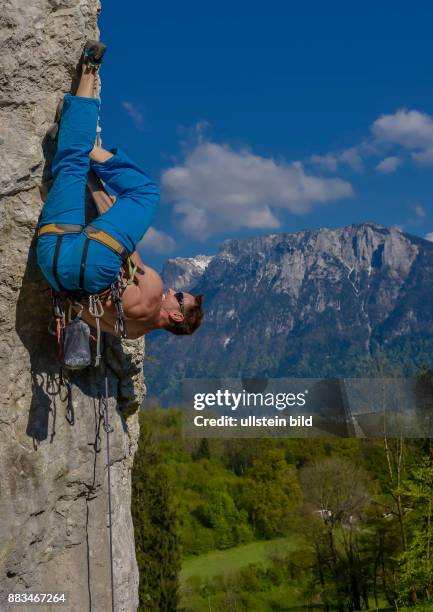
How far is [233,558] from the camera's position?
186 ft

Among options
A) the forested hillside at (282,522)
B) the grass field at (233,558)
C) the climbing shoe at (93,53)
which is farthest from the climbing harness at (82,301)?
the grass field at (233,558)

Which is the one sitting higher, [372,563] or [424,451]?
[424,451]

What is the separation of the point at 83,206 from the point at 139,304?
0.71 m

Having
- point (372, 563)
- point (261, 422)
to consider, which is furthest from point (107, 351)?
point (372, 563)

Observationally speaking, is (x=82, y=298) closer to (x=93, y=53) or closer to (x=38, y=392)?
(x=38, y=392)

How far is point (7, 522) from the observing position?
435 cm

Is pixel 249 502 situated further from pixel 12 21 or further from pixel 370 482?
pixel 12 21

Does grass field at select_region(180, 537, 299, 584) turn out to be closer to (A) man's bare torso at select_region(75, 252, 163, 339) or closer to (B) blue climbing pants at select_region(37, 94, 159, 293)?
(A) man's bare torso at select_region(75, 252, 163, 339)

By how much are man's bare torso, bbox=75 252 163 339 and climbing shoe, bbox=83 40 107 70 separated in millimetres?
1229

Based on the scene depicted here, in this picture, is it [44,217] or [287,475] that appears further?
[287,475]

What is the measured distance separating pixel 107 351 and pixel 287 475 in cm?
4961

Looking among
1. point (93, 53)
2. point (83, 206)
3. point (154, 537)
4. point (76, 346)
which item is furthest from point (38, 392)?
point (154, 537)

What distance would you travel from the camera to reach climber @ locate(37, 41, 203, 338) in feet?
13.5

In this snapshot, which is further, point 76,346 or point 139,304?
point 139,304
